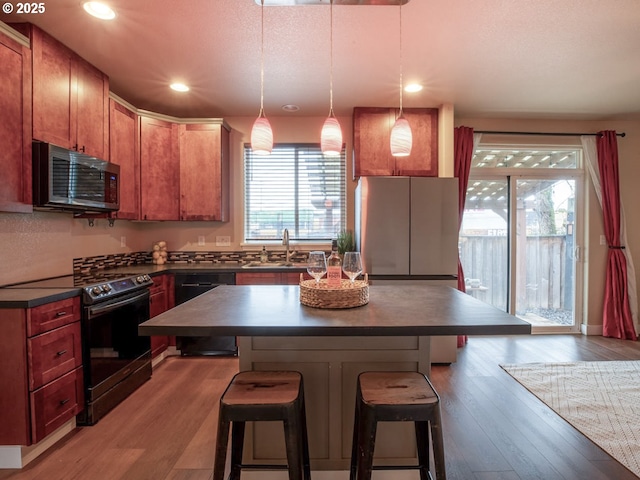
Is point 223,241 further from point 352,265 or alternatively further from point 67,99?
point 352,265

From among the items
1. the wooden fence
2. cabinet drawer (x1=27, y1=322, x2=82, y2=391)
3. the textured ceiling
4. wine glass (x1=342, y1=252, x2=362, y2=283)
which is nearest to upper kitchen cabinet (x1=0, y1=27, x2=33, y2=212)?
the textured ceiling

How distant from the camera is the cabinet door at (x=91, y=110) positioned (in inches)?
99.5

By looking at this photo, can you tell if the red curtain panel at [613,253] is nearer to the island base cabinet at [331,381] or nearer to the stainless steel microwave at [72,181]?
the island base cabinet at [331,381]

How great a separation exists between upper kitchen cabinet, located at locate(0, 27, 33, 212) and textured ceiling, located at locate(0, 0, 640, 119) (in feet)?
1.02

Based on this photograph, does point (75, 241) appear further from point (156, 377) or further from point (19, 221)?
point (156, 377)

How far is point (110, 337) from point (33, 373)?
0.59 metres

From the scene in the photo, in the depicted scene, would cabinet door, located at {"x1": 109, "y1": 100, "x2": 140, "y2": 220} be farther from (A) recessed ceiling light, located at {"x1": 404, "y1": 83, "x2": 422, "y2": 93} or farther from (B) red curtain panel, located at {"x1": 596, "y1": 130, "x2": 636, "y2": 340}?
(B) red curtain panel, located at {"x1": 596, "y1": 130, "x2": 636, "y2": 340}

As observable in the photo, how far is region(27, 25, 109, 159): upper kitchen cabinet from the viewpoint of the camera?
2180 millimetres

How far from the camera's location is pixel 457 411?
2.37m

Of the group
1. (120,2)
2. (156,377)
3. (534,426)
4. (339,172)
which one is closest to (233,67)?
(120,2)

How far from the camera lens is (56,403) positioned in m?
1.99

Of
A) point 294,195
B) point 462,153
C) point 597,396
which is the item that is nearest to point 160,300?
point 294,195

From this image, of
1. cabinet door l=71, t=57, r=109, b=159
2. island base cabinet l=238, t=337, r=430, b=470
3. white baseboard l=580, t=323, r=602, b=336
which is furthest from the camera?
white baseboard l=580, t=323, r=602, b=336

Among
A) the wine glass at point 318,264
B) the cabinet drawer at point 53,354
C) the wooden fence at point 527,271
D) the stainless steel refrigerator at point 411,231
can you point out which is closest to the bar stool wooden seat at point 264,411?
the wine glass at point 318,264
